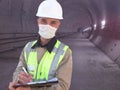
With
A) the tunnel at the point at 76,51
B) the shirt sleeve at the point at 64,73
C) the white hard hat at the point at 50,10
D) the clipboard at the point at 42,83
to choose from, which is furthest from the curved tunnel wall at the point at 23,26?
the clipboard at the point at 42,83

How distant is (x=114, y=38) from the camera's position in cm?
1553

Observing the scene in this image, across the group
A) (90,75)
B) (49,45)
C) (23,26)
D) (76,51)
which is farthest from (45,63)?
(23,26)

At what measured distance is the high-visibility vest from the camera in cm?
378

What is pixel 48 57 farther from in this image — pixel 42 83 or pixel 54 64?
pixel 42 83

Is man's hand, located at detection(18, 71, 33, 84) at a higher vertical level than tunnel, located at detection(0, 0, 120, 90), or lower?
higher

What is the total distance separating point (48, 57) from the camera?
3.85 meters

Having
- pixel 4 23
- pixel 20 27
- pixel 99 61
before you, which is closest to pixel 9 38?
pixel 4 23

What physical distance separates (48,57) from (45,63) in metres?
0.07

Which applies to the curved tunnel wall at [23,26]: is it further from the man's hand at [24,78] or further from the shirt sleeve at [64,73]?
the man's hand at [24,78]

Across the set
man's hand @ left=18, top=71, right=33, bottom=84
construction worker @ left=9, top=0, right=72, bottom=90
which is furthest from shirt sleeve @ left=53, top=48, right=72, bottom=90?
man's hand @ left=18, top=71, right=33, bottom=84

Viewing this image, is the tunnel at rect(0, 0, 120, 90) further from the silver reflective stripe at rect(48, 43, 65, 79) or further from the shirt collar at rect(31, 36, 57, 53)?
the silver reflective stripe at rect(48, 43, 65, 79)

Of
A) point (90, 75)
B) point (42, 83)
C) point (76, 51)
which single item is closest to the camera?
point (42, 83)

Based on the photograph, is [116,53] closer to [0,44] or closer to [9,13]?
[0,44]

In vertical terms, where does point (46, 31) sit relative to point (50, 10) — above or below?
below
